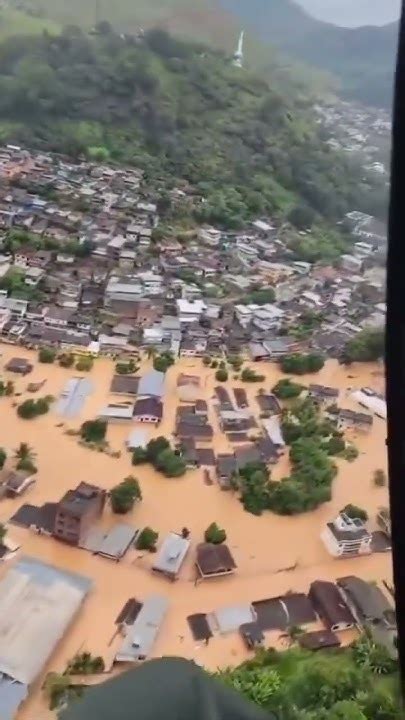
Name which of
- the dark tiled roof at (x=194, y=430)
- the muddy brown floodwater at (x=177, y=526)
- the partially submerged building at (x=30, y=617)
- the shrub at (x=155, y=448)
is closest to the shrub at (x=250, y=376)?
the muddy brown floodwater at (x=177, y=526)

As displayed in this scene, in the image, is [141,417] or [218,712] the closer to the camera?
[218,712]

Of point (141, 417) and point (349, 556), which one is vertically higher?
point (141, 417)

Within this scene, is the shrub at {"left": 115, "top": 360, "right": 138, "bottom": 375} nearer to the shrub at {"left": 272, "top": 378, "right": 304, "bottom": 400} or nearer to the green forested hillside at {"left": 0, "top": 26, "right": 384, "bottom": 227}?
the shrub at {"left": 272, "top": 378, "right": 304, "bottom": 400}

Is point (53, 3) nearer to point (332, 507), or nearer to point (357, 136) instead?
point (357, 136)

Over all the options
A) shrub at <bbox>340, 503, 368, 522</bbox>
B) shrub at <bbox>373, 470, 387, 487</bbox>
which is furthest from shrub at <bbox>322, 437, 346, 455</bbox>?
shrub at <bbox>373, 470, 387, 487</bbox>

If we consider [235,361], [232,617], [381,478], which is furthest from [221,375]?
[381,478]

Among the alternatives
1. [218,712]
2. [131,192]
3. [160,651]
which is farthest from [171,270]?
[218,712]
